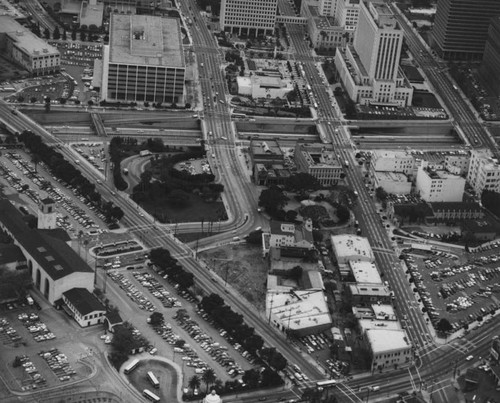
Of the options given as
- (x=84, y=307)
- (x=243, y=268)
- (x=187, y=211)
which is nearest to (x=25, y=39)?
(x=187, y=211)

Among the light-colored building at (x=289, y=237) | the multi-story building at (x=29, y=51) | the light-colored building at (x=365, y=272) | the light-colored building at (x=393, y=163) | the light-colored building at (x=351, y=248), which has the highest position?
the multi-story building at (x=29, y=51)

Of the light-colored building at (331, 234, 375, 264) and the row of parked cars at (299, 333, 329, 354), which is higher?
the light-colored building at (331, 234, 375, 264)

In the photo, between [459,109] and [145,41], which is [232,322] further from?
[459,109]

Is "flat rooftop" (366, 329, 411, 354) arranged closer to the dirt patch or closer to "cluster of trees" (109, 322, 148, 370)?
the dirt patch

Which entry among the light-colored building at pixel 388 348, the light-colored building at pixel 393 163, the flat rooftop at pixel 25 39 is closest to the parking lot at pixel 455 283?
the light-colored building at pixel 388 348

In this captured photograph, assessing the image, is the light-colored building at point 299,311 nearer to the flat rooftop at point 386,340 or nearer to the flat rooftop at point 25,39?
the flat rooftop at point 386,340

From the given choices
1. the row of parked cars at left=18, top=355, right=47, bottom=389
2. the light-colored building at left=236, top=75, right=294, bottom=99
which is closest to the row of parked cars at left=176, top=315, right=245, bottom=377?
the row of parked cars at left=18, top=355, right=47, bottom=389
